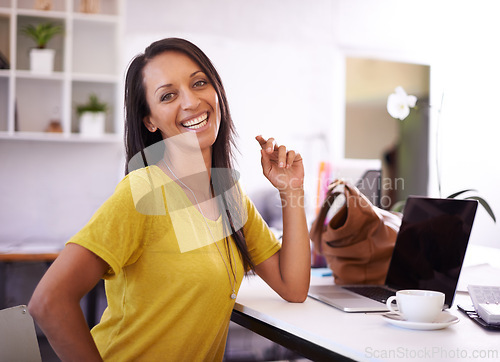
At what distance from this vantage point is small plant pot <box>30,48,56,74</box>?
124 inches

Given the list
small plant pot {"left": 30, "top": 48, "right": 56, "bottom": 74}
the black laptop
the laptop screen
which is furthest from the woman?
small plant pot {"left": 30, "top": 48, "right": 56, "bottom": 74}

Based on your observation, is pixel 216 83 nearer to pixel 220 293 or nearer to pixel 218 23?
pixel 220 293

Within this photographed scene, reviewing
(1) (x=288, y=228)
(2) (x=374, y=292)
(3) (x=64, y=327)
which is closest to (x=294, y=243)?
(1) (x=288, y=228)

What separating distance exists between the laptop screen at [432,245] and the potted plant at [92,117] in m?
2.25

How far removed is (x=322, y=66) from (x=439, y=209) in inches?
112

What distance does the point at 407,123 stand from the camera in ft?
19.0

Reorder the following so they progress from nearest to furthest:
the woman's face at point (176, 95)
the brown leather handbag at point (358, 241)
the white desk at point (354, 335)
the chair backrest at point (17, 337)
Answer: the white desk at point (354, 335), the chair backrest at point (17, 337), the woman's face at point (176, 95), the brown leather handbag at point (358, 241)

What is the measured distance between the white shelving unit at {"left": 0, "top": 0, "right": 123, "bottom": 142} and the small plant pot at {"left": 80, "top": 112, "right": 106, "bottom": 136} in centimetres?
4

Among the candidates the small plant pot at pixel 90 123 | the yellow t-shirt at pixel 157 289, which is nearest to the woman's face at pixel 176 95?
the yellow t-shirt at pixel 157 289

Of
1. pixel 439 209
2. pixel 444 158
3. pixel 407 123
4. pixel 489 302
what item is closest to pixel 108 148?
pixel 444 158

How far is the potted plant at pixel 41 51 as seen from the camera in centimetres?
316

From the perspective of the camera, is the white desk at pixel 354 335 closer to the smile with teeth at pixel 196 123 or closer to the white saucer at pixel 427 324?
the white saucer at pixel 427 324

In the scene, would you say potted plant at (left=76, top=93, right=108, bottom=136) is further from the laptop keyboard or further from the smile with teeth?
the laptop keyboard

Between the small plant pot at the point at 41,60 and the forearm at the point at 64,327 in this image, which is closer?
the forearm at the point at 64,327
